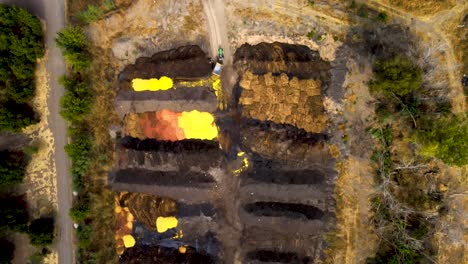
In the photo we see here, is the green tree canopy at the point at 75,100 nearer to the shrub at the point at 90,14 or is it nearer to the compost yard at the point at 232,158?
the compost yard at the point at 232,158

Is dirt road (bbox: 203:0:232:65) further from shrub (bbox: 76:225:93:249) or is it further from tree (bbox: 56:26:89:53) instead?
shrub (bbox: 76:225:93:249)

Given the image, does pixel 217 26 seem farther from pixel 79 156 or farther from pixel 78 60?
pixel 79 156

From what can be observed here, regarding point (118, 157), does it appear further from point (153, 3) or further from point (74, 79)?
point (153, 3)

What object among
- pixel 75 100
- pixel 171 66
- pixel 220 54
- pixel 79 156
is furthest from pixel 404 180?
pixel 75 100

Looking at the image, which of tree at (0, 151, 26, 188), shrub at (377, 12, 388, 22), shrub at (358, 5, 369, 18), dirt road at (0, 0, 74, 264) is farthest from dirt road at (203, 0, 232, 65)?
tree at (0, 151, 26, 188)

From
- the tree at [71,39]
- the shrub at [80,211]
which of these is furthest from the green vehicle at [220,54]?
the shrub at [80,211]
